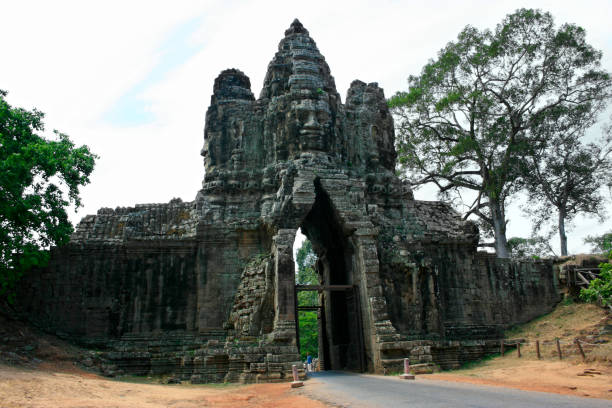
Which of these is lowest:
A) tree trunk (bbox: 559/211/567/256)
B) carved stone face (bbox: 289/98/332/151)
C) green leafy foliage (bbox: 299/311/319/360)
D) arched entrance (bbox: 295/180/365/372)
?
green leafy foliage (bbox: 299/311/319/360)

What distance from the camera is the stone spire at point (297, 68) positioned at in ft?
64.0

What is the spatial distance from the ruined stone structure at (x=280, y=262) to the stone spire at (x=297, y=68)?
69 mm

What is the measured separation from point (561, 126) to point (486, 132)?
384cm

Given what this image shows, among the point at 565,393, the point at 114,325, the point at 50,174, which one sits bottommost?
the point at 565,393

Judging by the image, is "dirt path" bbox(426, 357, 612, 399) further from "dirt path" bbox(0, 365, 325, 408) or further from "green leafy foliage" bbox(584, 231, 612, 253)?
"green leafy foliage" bbox(584, 231, 612, 253)

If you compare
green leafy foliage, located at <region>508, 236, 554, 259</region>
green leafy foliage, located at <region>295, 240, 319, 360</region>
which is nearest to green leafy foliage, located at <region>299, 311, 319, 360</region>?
green leafy foliage, located at <region>295, 240, 319, 360</region>

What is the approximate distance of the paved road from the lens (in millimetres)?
7570

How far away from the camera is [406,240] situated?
18.5 meters

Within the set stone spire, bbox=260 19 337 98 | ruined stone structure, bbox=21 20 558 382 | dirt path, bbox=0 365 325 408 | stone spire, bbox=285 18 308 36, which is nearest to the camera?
dirt path, bbox=0 365 325 408

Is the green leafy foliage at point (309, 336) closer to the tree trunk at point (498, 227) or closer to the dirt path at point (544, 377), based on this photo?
the tree trunk at point (498, 227)

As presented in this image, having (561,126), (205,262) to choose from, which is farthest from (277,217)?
(561,126)

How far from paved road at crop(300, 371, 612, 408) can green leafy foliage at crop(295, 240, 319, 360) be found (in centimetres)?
2398

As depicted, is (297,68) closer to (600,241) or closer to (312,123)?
(312,123)

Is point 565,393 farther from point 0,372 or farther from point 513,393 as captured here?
point 0,372
